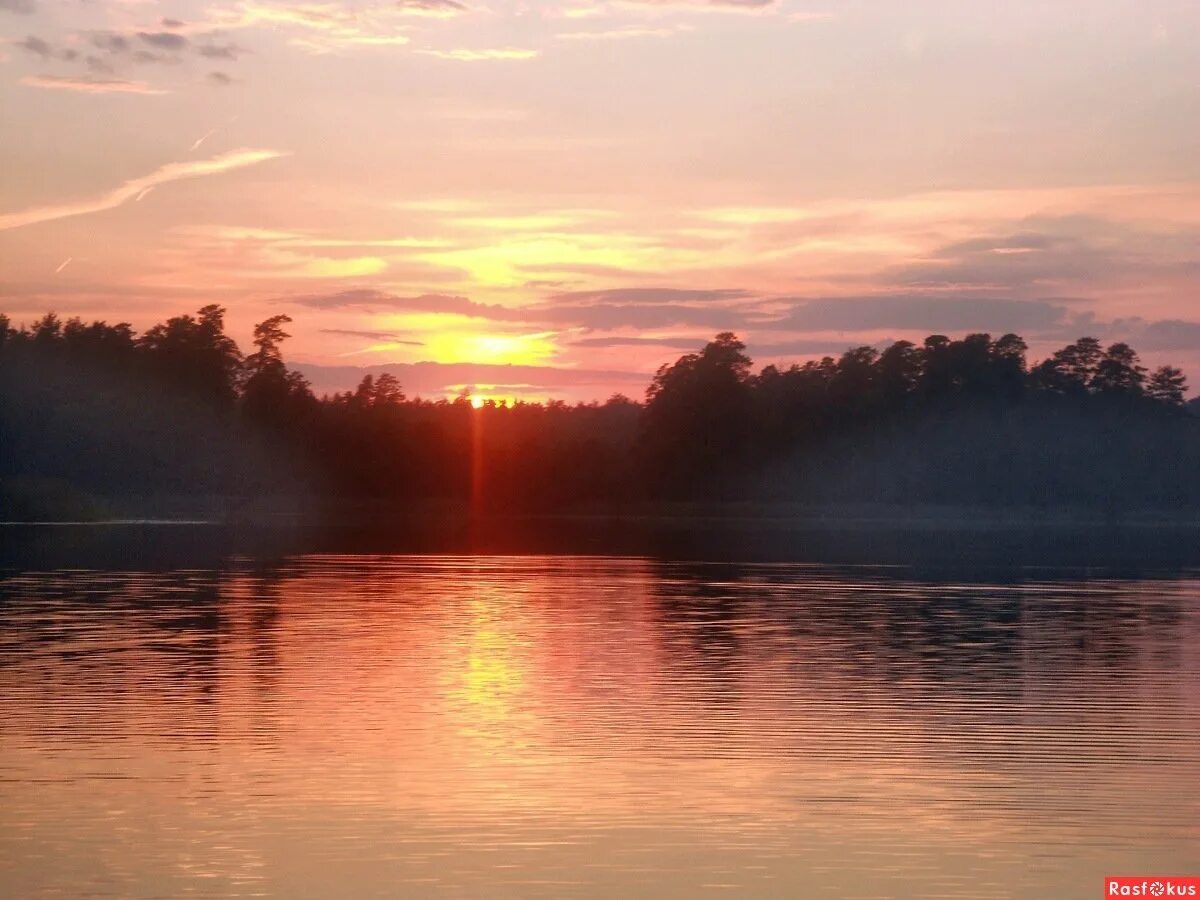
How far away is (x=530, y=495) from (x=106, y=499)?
36.1 metres

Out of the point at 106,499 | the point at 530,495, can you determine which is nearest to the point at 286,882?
the point at 106,499

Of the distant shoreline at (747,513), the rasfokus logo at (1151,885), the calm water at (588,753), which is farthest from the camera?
the distant shoreline at (747,513)

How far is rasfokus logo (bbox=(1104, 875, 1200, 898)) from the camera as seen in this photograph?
10773 mm

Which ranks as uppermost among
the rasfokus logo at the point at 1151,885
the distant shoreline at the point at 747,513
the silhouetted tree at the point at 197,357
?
the silhouetted tree at the point at 197,357

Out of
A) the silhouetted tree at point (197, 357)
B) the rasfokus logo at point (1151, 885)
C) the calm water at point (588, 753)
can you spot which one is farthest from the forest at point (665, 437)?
the rasfokus logo at point (1151, 885)

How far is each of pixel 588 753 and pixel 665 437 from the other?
129127 millimetres

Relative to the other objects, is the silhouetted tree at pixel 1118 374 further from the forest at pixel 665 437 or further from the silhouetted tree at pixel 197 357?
the silhouetted tree at pixel 197 357

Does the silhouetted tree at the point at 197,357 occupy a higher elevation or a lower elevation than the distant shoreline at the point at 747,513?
higher

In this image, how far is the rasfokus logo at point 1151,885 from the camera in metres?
10.8

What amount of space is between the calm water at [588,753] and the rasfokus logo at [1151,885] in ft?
0.54

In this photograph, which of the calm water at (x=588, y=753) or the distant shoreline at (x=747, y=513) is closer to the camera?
the calm water at (x=588, y=753)

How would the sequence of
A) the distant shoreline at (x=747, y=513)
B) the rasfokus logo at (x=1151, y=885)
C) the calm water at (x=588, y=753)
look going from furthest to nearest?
the distant shoreline at (x=747, y=513), the calm water at (x=588, y=753), the rasfokus logo at (x=1151, y=885)

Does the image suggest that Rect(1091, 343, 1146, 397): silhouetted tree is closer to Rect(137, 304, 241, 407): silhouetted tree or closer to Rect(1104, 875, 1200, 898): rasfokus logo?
Rect(137, 304, 241, 407): silhouetted tree

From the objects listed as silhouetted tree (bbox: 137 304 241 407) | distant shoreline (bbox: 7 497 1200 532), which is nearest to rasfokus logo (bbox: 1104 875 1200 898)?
distant shoreline (bbox: 7 497 1200 532)
